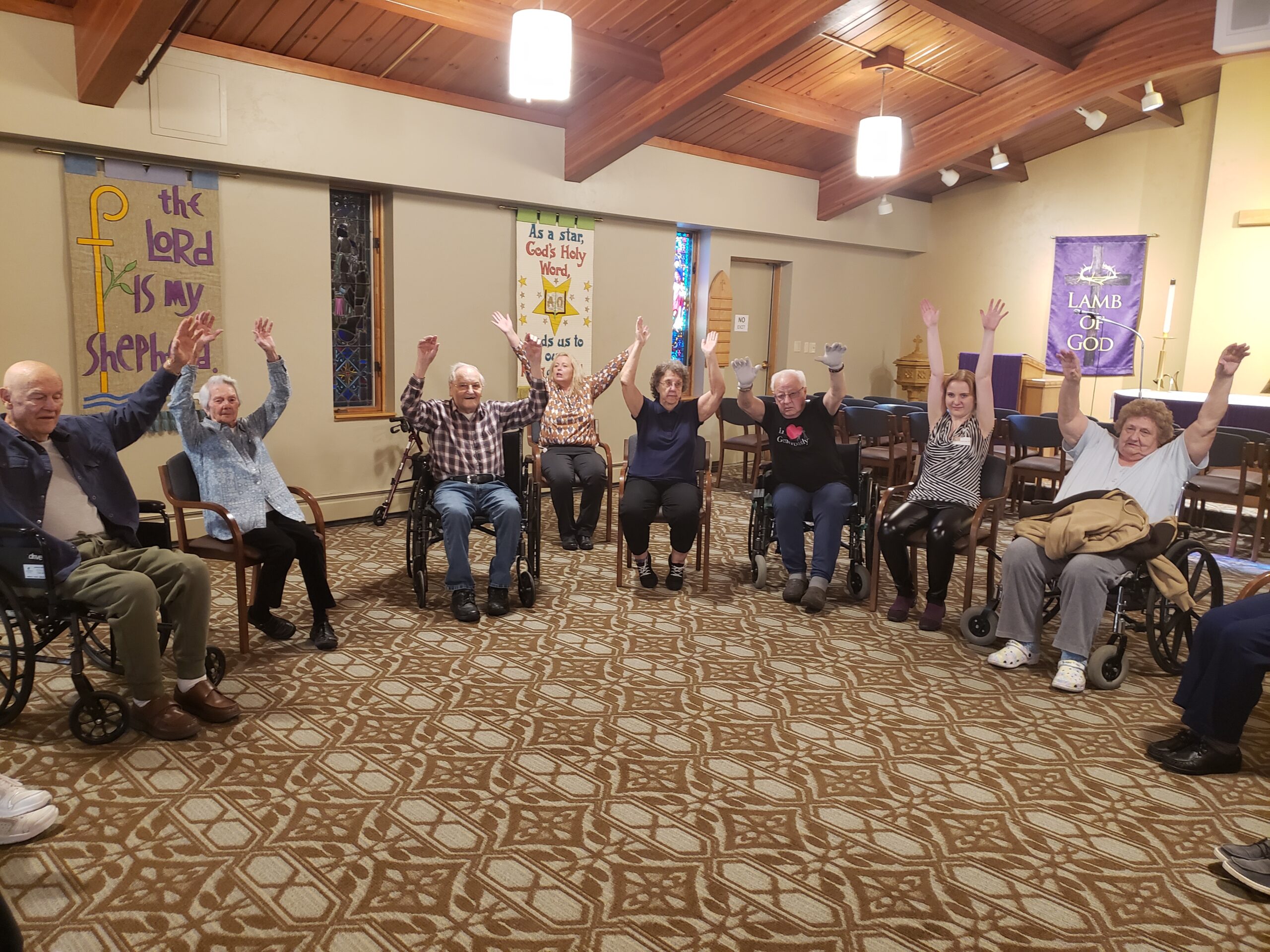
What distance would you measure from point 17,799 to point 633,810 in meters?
1.61

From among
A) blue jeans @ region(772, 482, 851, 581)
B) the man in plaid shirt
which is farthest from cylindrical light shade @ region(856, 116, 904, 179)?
the man in plaid shirt

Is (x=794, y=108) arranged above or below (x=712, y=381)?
above

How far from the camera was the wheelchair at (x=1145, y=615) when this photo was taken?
11.5 ft

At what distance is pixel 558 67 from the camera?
4.30m

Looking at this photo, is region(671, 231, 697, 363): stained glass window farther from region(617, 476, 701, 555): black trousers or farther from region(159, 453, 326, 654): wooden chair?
region(159, 453, 326, 654): wooden chair

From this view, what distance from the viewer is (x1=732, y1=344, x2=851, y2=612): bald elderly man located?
454 centimetres

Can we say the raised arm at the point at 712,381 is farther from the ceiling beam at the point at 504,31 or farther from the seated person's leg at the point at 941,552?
the ceiling beam at the point at 504,31

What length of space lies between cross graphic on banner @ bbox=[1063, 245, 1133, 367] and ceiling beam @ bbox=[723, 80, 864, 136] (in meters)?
3.24

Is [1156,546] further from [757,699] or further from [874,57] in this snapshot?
[874,57]

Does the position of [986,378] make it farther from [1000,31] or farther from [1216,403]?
[1000,31]

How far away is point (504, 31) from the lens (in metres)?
5.41

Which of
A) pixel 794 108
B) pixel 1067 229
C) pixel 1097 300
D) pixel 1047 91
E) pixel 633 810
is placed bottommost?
pixel 633 810

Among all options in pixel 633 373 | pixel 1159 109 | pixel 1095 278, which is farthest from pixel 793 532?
pixel 1159 109

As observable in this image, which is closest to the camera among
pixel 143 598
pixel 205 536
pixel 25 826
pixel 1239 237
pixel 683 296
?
pixel 25 826
